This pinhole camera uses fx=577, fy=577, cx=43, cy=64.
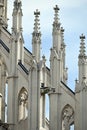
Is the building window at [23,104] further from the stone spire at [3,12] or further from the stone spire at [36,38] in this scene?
the stone spire at [3,12]

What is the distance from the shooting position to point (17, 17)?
3403 centimetres

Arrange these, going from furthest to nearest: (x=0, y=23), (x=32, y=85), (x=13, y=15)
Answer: (x=0, y=23) → (x=13, y=15) → (x=32, y=85)

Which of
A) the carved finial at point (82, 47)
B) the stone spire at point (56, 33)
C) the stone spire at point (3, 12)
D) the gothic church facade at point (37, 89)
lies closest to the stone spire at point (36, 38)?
the gothic church facade at point (37, 89)

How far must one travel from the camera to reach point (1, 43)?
34.2 meters

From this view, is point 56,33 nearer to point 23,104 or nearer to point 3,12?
A: point 23,104

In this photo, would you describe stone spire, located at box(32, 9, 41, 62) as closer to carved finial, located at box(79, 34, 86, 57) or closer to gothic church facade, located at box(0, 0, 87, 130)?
gothic church facade, located at box(0, 0, 87, 130)

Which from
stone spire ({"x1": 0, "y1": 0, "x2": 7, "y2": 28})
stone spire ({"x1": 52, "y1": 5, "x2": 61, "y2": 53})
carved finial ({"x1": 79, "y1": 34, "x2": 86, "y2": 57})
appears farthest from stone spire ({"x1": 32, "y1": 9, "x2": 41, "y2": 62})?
stone spire ({"x1": 0, "y1": 0, "x2": 7, "y2": 28})

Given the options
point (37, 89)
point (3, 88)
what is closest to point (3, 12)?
point (3, 88)

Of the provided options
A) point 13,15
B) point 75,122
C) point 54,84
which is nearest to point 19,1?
point 13,15

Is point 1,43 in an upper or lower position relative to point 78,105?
upper

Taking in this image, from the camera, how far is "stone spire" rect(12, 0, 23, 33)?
1329 inches

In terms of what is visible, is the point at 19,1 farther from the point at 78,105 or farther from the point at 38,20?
the point at 78,105

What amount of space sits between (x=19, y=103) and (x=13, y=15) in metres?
5.36

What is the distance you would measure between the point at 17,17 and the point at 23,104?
5148mm
